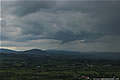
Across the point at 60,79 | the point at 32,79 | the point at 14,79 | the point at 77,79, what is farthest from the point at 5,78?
the point at 77,79

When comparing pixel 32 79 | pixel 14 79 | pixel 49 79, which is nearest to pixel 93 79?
pixel 49 79

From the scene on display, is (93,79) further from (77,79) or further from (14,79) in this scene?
(14,79)

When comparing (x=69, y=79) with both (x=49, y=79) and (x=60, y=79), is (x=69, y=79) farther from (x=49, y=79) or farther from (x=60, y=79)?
(x=49, y=79)

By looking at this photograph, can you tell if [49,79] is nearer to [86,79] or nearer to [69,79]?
[69,79]

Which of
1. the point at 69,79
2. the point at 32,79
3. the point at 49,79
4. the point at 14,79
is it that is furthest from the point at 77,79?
the point at 14,79

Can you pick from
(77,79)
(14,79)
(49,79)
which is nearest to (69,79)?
(77,79)

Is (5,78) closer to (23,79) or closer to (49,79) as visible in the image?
(23,79)
